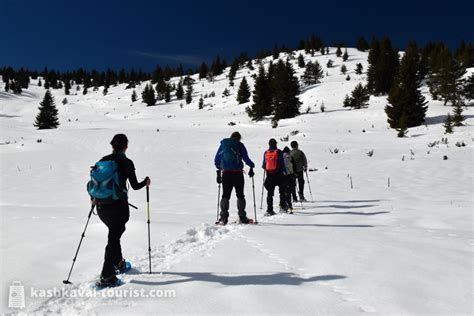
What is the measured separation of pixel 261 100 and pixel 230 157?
35.5m

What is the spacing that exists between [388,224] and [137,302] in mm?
6465

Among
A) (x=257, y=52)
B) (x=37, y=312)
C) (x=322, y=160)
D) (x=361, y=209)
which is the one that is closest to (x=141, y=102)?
(x=257, y=52)

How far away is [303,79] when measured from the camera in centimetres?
6044

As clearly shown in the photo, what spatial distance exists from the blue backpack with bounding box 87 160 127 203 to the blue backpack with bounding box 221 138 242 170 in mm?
3863

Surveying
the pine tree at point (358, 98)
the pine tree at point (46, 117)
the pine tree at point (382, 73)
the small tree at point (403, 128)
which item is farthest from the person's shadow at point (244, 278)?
the pine tree at point (382, 73)

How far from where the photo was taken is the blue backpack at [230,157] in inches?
316

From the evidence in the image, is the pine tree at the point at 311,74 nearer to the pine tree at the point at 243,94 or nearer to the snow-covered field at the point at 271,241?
the pine tree at the point at 243,94

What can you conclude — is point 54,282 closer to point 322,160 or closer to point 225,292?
point 225,292

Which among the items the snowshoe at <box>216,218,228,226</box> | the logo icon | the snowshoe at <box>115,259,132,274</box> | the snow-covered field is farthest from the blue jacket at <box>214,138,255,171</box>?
the logo icon

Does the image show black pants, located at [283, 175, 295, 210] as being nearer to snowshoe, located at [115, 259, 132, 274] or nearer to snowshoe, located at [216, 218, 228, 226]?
snowshoe, located at [216, 218, 228, 226]

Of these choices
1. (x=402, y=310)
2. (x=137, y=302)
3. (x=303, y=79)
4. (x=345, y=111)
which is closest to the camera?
(x=402, y=310)

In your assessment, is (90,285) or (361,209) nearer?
(90,285)

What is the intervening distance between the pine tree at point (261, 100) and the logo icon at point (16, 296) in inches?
1498

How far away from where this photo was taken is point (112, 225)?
14.7 ft
